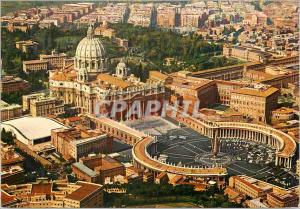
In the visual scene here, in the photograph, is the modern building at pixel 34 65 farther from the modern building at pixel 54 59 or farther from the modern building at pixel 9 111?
the modern building at pixel 9 111

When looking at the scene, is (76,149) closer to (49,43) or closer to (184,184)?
(184,184)

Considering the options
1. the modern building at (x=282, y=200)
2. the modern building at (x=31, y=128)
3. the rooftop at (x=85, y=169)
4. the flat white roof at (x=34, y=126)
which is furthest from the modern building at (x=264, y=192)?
the flat white roof at (x=34, y=126)

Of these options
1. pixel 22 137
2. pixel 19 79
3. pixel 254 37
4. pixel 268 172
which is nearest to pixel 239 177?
pixel 268 172

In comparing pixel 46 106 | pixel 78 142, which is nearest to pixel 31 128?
pixel 46 106

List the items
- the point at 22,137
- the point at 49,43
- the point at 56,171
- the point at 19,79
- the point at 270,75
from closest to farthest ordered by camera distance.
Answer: the point at 56,171, the point at 22,137, the point at 19,79, the point at 270,75, the point at 49,43

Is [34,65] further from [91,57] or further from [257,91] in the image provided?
[257,91]

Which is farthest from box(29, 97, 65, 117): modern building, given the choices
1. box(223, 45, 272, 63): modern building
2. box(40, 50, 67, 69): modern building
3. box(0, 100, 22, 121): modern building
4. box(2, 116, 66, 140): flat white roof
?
box(223, 45, 272, 63): modern building
